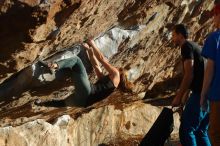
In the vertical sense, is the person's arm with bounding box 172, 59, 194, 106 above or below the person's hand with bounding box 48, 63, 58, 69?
below

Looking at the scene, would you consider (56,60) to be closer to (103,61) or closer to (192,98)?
(103,61)

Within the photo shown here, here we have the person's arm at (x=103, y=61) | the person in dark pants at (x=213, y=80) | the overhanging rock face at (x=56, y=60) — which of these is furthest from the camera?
the overhanging rock face at (x=56, y=60)

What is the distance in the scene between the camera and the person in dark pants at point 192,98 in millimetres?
6117

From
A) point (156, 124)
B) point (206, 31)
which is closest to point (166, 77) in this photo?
point (206, 31)

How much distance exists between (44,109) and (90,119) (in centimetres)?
124

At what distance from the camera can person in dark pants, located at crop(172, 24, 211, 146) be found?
612cm

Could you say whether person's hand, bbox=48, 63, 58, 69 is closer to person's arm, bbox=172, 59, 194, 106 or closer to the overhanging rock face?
the overhanging rock face

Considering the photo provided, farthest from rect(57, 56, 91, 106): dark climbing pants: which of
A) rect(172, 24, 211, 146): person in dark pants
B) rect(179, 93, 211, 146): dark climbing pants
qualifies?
rect(179, 93, 211, 146): dark climbing pants

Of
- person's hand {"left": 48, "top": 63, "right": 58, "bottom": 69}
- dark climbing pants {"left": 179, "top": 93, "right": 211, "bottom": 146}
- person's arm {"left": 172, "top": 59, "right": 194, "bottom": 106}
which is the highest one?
person's hand {"left": 48, "top": 63, "right": 58, "bottom": 69}

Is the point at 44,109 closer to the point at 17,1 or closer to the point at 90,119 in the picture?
the point at 90,119

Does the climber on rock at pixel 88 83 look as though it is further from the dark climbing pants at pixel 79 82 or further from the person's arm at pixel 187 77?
the person's arm at pixel 187 77

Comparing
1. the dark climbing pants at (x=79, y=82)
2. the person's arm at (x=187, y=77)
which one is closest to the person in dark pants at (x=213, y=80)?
the person's arm at (x=187, y=77)

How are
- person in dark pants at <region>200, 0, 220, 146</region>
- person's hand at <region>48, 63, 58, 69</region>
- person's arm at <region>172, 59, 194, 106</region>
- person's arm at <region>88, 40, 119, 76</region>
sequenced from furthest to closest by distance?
person's arm at <region>88, 40, 119, 76</region> → person's hand at <region>48, 63, 58, 69</region> → person's arm at <region>172, 59, 194, 106</region> → person in dark pants at <region>200, 0, 220, 146</region>

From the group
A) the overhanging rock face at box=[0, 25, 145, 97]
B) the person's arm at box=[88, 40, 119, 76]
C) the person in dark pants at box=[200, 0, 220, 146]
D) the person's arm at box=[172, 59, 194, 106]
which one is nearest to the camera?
the person in dark pants at box=[200, 0, 220, 146]
